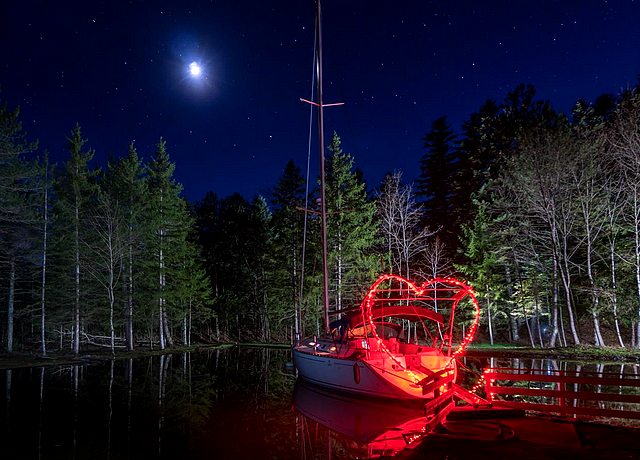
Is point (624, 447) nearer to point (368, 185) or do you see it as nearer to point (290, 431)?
point (290, 431)

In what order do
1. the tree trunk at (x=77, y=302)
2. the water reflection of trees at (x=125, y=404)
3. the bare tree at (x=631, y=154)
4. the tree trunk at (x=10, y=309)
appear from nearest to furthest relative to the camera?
the water reflection of trees at (x=125, y=404), the bare tree at (x=631, y=154), the tree trunk at (x=10, y=309), the tree trunk at (x=77, y=302)

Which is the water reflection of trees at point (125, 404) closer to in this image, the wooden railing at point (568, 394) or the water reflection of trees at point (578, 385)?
the wooden railing at point (568, 394)

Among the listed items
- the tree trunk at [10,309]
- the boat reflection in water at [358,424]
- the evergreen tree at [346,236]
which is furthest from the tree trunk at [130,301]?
the boat reflection in water at [358,424]

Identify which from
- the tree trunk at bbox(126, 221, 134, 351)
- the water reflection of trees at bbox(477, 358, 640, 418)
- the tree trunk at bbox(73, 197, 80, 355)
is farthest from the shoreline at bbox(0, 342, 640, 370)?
the water reflection of trees at bbox(477, 358, 640, 418)

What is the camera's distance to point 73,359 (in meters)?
25.1

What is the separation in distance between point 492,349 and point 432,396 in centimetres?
1740

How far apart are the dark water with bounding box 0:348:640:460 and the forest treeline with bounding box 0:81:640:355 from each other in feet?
30.1

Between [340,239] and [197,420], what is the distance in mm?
22887

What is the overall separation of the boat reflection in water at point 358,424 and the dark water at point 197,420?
0.03 m

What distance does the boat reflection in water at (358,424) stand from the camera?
904cm

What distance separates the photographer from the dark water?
880 cm

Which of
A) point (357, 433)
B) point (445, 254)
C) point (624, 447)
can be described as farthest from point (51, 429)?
point (445, 254)

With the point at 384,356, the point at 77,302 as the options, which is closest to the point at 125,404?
the point at 384,356

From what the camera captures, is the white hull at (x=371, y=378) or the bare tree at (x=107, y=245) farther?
the bare tree at (x=107, y=245)
